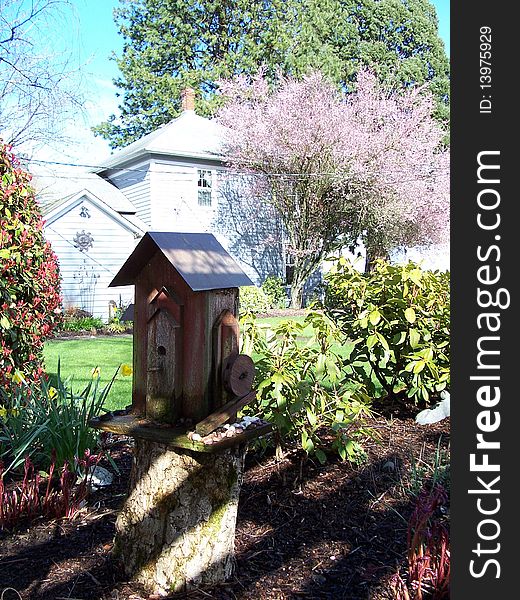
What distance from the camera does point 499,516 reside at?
1777mm

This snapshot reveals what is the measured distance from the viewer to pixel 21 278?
3.95m

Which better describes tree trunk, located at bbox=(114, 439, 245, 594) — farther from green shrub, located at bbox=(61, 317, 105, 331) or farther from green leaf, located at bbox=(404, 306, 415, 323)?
green shrub, located at bbox=(61, 317, 105, 331)

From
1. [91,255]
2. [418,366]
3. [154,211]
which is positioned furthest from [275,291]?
[418,366]

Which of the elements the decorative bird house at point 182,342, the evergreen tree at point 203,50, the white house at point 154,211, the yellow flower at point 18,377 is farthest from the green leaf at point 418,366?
the evergreen tree at point 203,50

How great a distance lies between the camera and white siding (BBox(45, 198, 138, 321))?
15.2 metres

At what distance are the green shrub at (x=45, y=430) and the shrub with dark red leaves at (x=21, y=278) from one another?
0.40 m

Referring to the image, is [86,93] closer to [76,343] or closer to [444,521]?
[76,343]

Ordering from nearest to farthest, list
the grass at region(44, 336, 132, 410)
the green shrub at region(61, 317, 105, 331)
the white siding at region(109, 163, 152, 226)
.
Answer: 1. the grass at region(44, 336, 132, 410)
2. the green shrub at region(61, 317, 105, 331)
3. the white siding at region(109, 163, 152, 226)

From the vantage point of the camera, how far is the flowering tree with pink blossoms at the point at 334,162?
1700 cm

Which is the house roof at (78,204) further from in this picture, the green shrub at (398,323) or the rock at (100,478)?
the rock at (100,478)

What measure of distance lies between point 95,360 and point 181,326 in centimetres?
677

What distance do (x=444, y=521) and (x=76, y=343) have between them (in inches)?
361

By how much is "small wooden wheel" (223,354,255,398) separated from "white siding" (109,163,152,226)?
51.1 ft

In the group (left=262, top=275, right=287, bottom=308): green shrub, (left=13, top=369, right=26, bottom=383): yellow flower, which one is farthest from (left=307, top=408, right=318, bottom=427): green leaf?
(left=262, top=275, right=287, bottom=308): green shrub
